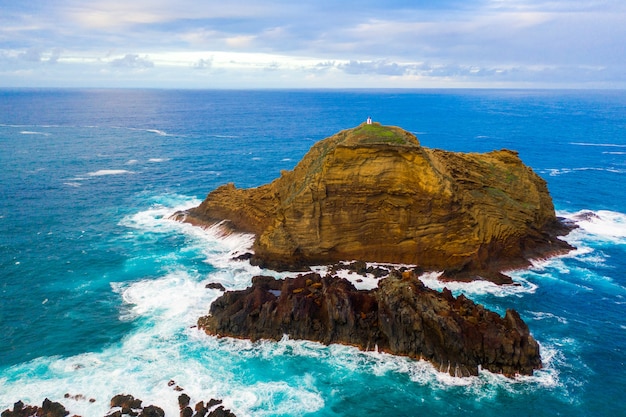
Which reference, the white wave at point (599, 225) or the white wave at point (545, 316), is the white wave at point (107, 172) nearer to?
the white wave at point (599, 225)

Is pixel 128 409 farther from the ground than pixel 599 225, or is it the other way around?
pixel 599 225

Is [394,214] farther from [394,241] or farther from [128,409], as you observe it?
[128,409]

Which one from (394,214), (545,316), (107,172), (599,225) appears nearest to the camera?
(545,316)

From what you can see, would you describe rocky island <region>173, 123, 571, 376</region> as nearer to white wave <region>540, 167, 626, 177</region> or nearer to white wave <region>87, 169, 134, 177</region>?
white wave <region>540, 167, 626, 177</region>

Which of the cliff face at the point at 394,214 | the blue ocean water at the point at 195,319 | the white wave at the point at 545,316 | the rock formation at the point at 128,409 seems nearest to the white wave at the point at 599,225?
the blue ocean water at the point at 195,319

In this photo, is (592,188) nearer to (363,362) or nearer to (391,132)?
(391,132)

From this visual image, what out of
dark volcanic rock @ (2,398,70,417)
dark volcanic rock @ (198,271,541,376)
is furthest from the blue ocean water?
dark volcanic rock @ (198,271,541,376)

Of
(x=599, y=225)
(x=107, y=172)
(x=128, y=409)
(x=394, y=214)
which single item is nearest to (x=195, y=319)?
(x=128, y=409)
